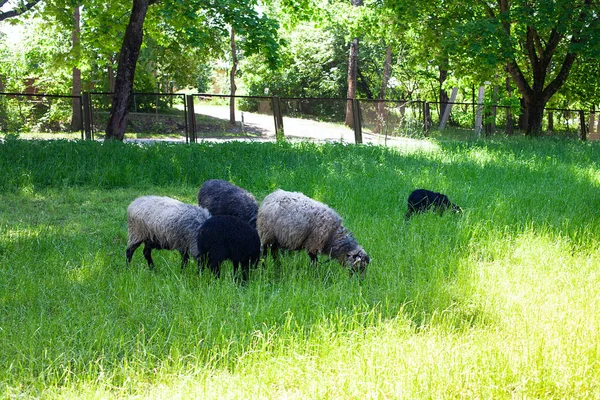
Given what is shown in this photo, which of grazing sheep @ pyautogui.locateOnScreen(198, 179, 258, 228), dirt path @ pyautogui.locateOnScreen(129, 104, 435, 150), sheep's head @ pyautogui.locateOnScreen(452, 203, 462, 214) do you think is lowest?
sheep's head @ pyautogui.locateOnScreen(452, 203, 462, 214)

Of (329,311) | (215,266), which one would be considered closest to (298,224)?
(215,266)

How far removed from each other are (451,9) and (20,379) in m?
20.5

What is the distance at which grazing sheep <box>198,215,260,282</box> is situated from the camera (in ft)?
18.2

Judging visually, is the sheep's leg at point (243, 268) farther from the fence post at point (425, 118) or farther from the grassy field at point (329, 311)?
the fence post at point (425, 118)

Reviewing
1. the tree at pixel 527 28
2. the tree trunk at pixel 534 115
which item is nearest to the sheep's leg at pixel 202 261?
the tree at pixel 527 28

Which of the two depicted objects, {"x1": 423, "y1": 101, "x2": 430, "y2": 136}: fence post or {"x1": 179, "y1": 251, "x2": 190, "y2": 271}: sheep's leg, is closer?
{"x1": 179, "y1": 251, "x2": 190, "y2": 271}: sheep's leg

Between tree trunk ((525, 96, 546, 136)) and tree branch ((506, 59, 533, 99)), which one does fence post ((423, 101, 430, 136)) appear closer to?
tree branch ((506, 59, 533, 99))

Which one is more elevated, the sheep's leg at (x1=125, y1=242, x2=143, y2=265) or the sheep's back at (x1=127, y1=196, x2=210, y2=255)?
the sheep's back at (x1=127, y1=196, x2=210, y2=255)

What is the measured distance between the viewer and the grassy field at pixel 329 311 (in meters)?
3.66

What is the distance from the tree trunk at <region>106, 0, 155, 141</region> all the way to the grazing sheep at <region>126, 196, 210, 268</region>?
8402 mm

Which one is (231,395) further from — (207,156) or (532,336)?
(207,156)

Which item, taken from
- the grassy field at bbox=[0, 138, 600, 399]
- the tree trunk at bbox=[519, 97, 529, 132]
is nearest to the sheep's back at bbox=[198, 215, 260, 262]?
the grassy field at bbox=[0, 138, 600, 399]

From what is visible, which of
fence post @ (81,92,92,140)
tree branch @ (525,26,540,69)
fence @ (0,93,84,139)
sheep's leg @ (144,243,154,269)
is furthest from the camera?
tree branch @ (525,26,540,69)

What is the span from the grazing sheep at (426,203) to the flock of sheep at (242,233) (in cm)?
271
